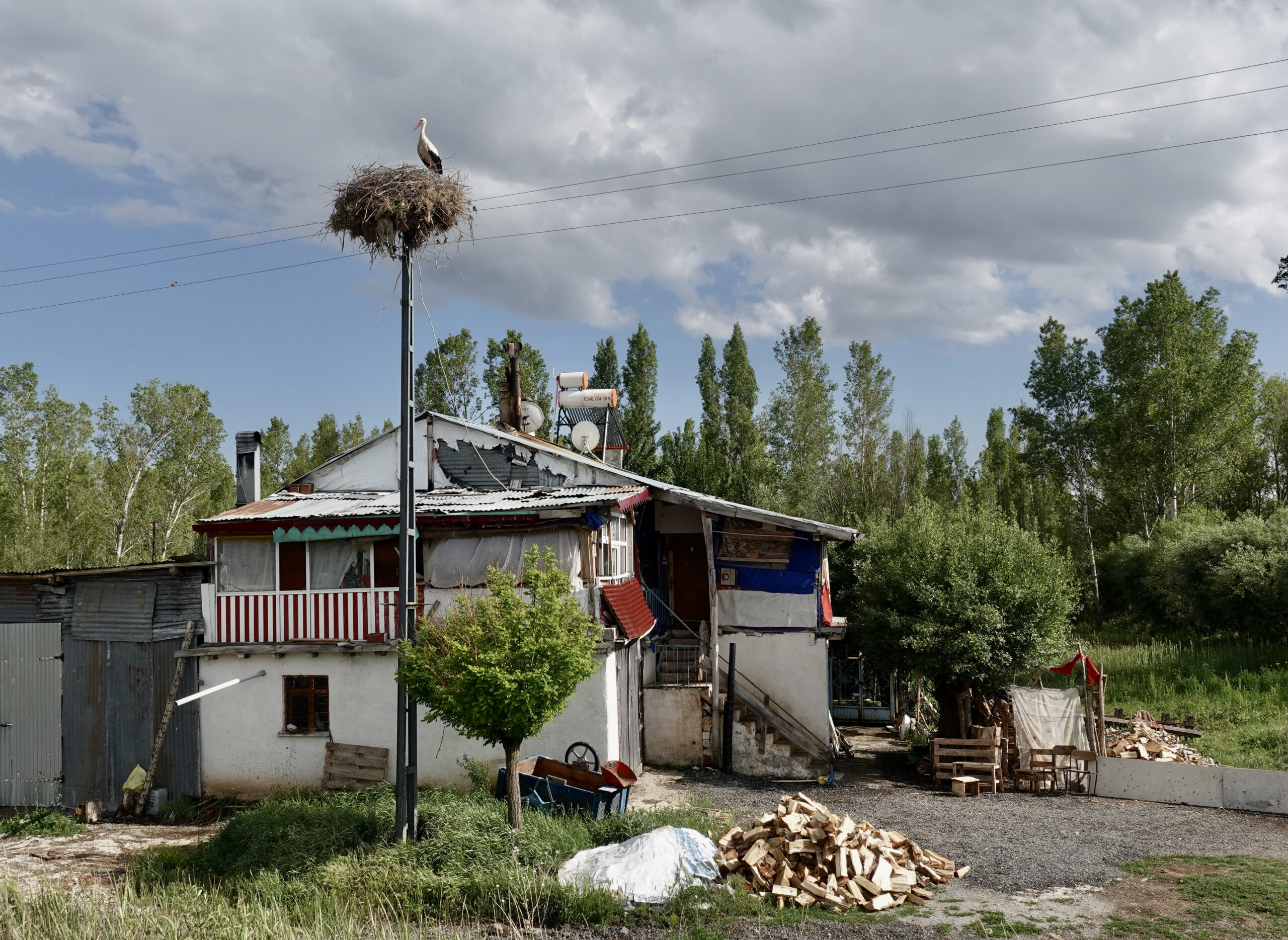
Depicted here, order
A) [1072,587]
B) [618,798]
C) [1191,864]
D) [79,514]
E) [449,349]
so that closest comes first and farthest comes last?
[1191,864], [618,798], [1072,587], [79,514], [449,349]

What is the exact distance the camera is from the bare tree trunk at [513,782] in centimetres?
1091

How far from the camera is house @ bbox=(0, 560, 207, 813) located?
15.7 metres

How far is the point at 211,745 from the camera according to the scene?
15648 millimetres

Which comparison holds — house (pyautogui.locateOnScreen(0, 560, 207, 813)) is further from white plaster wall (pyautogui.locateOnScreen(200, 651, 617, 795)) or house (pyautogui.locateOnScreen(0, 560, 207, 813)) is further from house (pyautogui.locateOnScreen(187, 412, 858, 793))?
house (pyautogui.locateOnScreen(187, 412, 858, 793))

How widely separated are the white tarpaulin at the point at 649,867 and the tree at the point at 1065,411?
1484 inches

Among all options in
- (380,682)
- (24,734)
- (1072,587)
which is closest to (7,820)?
(24,734)

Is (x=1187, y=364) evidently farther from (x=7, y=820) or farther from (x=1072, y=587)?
(x=7, y=820)

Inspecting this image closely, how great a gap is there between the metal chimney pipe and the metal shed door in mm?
4096

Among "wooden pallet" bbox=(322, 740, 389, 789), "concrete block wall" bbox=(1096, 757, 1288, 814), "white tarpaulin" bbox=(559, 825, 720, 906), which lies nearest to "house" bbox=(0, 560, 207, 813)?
"wooden pallet" bbox=(322, 740, 389, 789)

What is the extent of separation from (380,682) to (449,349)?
26481mm

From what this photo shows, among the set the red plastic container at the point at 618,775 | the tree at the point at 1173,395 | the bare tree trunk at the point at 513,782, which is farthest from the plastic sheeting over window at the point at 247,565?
the tree at the point at 1173,395

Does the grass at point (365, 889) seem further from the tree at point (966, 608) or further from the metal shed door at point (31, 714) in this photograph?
the tree at point (966, 608)

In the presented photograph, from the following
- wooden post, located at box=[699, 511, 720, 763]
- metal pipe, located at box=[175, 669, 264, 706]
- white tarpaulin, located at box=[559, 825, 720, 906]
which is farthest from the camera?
wooden post, located at box=[699, 511, 720, 763]

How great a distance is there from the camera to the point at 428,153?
1188 centimetres
